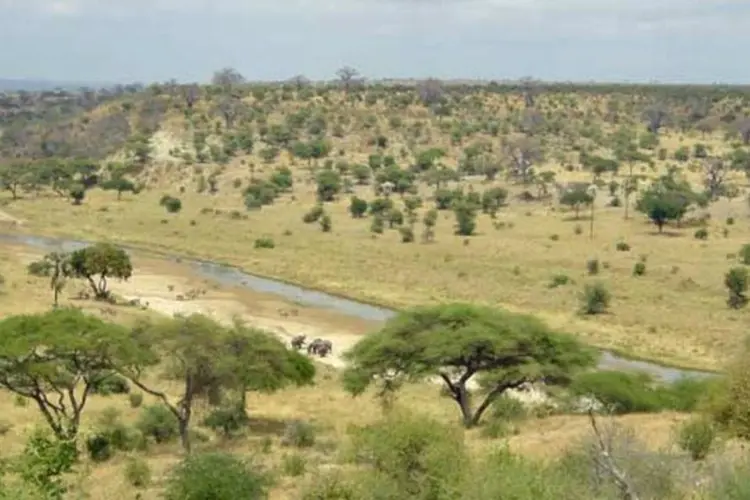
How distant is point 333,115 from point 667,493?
10398 cm

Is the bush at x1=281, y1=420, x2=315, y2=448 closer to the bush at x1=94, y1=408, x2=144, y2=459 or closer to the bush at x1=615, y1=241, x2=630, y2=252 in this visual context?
the bush at x1=94, y1=408, x2=144, y2=459

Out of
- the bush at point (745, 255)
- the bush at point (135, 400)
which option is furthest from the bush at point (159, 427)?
the bush at point (745, 255)

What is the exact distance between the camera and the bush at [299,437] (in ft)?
88.6

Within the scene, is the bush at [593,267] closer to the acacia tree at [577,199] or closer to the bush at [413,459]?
the acacia tree at [577,199]

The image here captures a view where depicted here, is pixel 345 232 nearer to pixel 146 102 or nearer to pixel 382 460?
pixel 382 460

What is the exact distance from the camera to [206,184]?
9612 cm

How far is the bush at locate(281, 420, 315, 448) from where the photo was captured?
88.6 ft

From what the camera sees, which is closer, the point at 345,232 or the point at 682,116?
the point at 345,232

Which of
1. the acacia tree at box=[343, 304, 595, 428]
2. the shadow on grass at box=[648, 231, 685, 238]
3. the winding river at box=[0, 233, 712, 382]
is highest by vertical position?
the acacia tree at box=[343, 304, 595, 428]

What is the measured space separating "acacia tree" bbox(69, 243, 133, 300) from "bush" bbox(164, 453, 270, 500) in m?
32.9

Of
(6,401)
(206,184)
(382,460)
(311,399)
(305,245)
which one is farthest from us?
(206,184)

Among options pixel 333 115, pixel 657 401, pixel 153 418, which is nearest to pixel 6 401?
pixel 153 418

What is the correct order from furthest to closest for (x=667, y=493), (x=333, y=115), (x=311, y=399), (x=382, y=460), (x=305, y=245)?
1. (x=333, y=115)
2. (x=305, y=245)
3. (x=311, y=399)
4. (x=382, y=460)
5. (x=667, y=493)

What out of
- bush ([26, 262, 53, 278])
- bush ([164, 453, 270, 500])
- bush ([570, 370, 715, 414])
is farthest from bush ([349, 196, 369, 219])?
bush ([164, 453, 270, 500])
